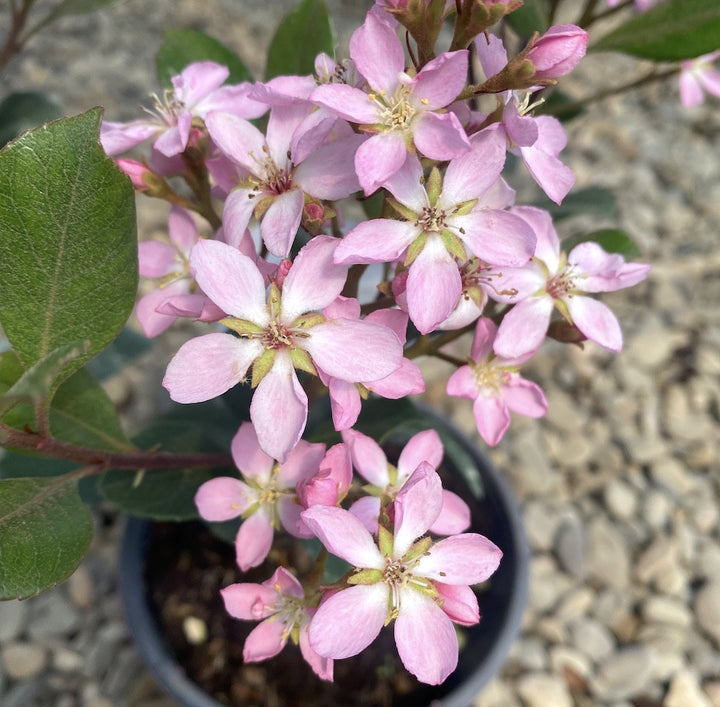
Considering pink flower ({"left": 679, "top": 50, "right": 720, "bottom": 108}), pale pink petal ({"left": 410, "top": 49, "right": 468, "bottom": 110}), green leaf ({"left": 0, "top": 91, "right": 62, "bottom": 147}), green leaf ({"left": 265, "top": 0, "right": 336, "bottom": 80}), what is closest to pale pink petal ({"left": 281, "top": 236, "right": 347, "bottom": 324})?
pale pink petal ({"left": 410, "top": 49, "right": 468, "bottom": 110})

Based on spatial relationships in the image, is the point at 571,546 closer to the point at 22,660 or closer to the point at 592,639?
the point at 592,639

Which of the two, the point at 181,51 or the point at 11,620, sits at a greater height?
the point at 181,51

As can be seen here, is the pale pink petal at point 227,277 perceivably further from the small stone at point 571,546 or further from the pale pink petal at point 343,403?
the small stone at point 571,546

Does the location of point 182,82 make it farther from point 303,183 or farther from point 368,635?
point 368,635

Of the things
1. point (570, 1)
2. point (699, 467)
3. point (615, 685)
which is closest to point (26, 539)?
point (615, 685)

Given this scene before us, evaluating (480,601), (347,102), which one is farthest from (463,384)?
(480,601)

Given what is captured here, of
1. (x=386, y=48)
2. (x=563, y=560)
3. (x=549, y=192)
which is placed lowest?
(x=563, y=560)
